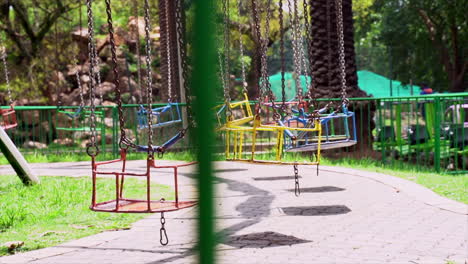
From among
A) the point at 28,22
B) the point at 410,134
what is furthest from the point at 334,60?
the point at 28,22

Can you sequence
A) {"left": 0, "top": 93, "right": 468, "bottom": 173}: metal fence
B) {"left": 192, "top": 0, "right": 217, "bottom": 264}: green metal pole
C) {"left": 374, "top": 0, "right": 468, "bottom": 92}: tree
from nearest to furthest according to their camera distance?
{"left": 192, "top": 0, "right": 217, "bottom": 264}: green metal pole < {"left": 0, "top": 93, "right": 468, "bottom": 173}: metal fence < {"left": 374, "top": 0, "right": 468, "bottom": 92}: tree

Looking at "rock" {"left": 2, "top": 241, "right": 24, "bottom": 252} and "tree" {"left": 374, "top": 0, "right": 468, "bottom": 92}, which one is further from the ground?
"tree" {"left": 374, "top": 0, "right": 468, "bottom": 92}

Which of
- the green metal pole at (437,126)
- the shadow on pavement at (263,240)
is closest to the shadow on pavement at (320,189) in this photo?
the shadow on pavement at (263,240)

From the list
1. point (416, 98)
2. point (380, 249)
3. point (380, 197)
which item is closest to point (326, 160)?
point (416, 98)

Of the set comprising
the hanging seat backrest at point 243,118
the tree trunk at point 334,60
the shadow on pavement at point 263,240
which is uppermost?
the tree trunk at point 334,60

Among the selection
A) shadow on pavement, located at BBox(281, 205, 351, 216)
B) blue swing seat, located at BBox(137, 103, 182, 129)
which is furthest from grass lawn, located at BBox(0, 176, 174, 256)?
shadow on pavement, located at BBox(281, 205, 351, 216)

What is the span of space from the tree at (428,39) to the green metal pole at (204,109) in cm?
2773

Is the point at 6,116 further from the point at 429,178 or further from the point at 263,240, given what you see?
the point at 263,240

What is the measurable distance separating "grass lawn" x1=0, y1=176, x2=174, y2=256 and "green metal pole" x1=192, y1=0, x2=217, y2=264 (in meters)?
5.09

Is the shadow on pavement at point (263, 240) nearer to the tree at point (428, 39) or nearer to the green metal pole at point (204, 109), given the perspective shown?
the green metal pole at point (204, 109)

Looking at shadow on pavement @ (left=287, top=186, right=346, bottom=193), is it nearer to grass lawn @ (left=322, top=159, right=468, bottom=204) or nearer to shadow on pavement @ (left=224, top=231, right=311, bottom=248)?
grass lawn @ (left=322, top=159, right=468, bottom=204)

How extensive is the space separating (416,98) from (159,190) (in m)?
5.44

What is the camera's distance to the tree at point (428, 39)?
29.9 metres

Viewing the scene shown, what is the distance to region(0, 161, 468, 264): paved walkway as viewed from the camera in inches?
191
